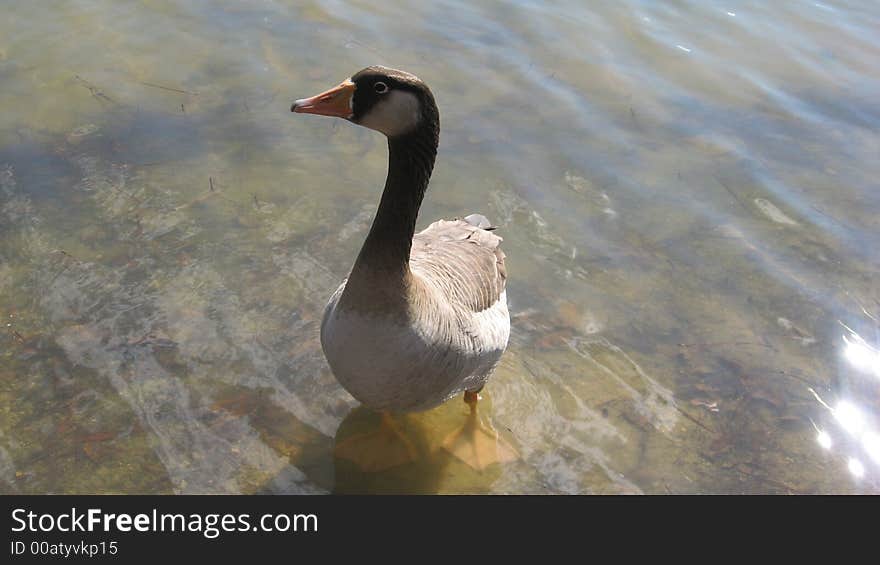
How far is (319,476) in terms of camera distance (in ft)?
15.1

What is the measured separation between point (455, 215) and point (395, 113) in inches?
112

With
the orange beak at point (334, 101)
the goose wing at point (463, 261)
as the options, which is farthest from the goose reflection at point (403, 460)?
the orange beak at point (334, 101)

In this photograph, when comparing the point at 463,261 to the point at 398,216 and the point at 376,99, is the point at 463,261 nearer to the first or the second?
the point at 398,216

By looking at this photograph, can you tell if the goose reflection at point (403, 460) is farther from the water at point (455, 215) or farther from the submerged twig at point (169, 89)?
the submerged twig at point (169, 89)

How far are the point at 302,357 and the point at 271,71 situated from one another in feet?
12.7

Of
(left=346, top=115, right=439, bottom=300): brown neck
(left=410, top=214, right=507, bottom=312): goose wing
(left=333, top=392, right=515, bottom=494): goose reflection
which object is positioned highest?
(left=346, top=115, right=439, bottom=300): brown neck

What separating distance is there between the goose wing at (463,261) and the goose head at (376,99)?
1.01m

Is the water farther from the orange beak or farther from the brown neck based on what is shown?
the orange beak

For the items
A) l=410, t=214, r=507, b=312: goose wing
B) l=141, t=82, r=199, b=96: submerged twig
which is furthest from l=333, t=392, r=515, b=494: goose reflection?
l=141, t=82, r=199, b=96: submerged twig

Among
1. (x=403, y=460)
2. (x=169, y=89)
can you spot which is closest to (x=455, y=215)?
(x=403, y=460)

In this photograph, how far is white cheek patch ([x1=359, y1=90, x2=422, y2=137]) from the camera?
3.87m

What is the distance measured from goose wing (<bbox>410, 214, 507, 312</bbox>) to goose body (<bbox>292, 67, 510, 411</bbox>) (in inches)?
7.5

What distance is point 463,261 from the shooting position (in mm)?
5078

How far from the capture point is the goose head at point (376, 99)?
3.83 m
